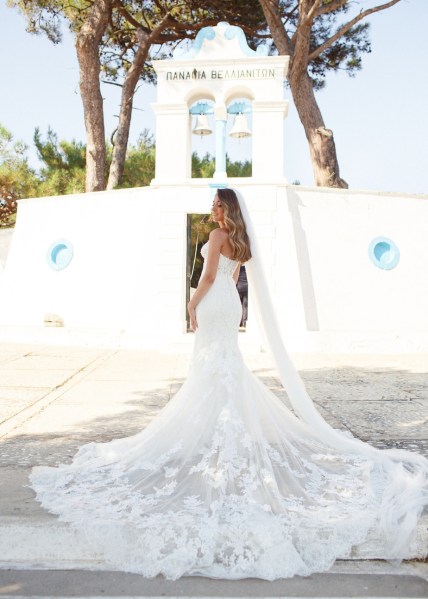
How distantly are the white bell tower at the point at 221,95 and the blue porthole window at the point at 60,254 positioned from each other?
2638mm

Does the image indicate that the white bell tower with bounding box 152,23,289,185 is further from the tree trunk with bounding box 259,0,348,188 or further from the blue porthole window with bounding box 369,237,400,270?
the tree trunk with bounding box 259,0,348,188

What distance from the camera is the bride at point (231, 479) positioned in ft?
9.08

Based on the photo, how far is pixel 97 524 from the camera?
114 inches

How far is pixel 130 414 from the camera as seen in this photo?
560cm

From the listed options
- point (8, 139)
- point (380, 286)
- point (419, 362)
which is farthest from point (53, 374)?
point (8, 139)

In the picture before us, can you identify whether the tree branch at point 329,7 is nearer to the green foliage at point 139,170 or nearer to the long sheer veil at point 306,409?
the green foliage at point 139,170

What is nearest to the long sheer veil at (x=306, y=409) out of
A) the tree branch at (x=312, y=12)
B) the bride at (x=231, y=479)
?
the bride at (x=231, y=479)

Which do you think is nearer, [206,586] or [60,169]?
[206,586]

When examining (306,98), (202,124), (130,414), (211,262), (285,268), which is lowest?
(130,414)

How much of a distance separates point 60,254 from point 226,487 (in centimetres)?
1031

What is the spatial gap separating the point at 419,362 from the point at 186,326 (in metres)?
4.32

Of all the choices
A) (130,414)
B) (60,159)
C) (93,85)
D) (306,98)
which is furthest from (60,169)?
(130,414)

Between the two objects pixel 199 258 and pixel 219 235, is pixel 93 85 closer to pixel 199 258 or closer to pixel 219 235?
pixel 199 258

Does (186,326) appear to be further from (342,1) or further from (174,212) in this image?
(342,1)
